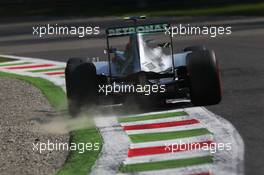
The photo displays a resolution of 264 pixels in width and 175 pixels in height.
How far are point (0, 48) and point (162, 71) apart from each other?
49.4 feet

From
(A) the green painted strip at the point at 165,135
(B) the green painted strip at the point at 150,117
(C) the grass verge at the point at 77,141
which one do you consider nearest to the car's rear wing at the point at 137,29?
(B) the green painted strip at the point at 150,117

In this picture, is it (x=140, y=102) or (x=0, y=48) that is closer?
(x=140, y=102)

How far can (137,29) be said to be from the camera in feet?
34.5

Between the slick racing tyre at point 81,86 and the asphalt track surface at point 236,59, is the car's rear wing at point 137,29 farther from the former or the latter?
the asphalt track surface at point 236,59

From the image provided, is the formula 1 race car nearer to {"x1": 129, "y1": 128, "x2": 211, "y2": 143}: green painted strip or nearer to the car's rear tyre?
the car's rear tyre

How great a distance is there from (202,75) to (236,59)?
6.55m

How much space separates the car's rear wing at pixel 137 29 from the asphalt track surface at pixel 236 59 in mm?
1522

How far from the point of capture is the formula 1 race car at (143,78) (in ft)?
33.1

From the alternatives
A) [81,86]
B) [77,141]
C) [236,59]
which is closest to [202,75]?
[81,86]

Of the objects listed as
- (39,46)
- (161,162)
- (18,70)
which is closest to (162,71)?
(161,162)

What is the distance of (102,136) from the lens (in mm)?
8883

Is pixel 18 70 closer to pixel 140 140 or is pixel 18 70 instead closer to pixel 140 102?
pixel 140 102

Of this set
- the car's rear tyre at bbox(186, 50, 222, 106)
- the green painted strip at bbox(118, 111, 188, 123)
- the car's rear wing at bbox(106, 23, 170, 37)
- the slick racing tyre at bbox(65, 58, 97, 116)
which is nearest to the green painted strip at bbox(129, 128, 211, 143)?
the green painted strip at bbox(118, 111, 188, 123)

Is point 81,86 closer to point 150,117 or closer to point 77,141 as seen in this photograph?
point 150,117
